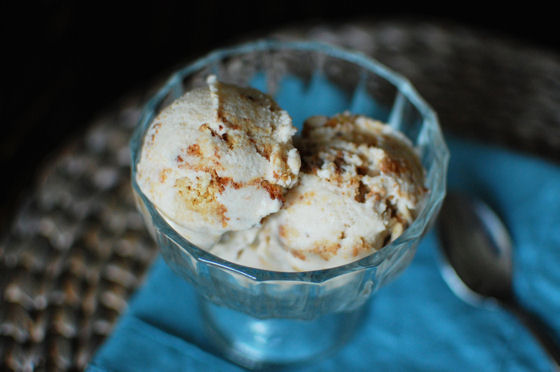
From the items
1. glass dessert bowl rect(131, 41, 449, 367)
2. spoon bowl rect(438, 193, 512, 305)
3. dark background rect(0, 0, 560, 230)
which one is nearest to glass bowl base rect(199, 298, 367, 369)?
glass dessert bowl rect(131, 41, 449, 367)

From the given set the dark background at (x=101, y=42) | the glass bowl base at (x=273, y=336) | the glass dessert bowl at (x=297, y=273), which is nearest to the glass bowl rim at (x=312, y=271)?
the glass dessert bowl at (x=297, y=273)

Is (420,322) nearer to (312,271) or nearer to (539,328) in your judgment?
(539,328)

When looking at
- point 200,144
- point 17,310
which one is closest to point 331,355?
point 200,144

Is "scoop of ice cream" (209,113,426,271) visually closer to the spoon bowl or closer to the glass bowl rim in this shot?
the glass bowl rim

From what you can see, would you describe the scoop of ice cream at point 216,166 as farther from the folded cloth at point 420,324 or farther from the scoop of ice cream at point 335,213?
the folded cloth at point 420,324

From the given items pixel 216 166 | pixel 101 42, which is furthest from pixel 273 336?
pixel 101 42

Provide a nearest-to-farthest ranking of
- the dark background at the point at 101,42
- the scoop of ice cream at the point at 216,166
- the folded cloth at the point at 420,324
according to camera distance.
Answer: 1. the scoop of ice cream at the point at 216,166
2. the folded cloth at the point at 420,324
3. the dark background at the point at 101,42
